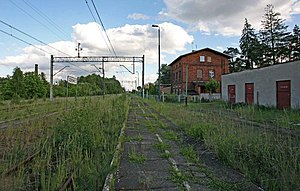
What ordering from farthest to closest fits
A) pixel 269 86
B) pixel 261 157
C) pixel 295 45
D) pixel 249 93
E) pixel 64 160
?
1. pixel 295 45
2. pixel 249 93
3. pixel 269 86
4. pixel 261 157
5. pixel 64 160

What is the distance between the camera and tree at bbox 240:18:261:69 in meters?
65.9

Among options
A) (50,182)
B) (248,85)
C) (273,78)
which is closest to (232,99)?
(248,85)

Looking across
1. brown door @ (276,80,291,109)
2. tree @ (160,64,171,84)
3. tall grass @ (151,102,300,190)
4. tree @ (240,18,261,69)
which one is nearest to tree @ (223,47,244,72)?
tree @ (240,18,261,69)

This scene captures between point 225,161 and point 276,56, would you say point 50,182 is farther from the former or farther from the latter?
point 276,56

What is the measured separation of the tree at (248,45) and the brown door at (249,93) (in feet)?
135

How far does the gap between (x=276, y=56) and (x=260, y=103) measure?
Answer: 3996cm

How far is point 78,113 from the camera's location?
9445mm

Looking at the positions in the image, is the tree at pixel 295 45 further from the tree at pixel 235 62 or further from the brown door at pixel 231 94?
the brown door at pixel 231 94

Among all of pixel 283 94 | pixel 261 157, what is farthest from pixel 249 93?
pixel 261 157

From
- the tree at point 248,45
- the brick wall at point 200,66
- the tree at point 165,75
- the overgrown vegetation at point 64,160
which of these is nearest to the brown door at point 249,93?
the overgrown vegetation at point 64,160

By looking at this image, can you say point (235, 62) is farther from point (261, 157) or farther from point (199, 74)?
point (261, 157)

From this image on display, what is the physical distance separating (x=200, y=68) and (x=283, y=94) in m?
39.4

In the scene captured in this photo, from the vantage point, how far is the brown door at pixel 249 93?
26.7 metres

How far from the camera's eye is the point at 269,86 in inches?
927
